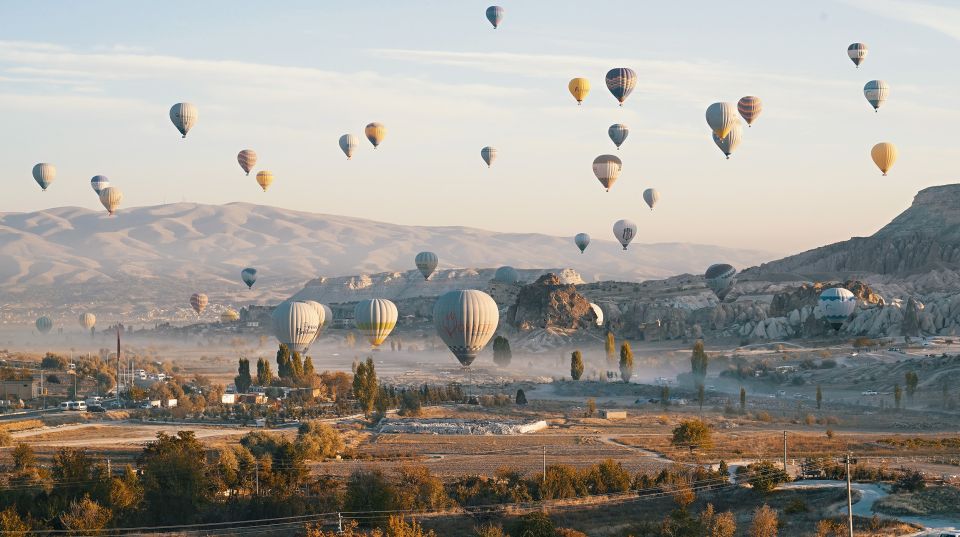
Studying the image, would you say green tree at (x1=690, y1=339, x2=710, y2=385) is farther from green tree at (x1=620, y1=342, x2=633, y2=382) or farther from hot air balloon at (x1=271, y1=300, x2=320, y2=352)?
hot air balloon at (x1=271, y1=300, x2=320, y2=352)

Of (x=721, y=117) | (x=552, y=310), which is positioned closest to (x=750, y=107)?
(x=721, y=117)

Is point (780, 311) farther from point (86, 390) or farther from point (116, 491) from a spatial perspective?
point (116, 491)

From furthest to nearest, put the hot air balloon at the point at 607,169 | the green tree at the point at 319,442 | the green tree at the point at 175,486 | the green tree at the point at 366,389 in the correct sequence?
the hot air balloon at the point at 607,169 → the green tree at the point at 366,389 → the green tree at the point at 319,442 → the green tree at the point at 175,486

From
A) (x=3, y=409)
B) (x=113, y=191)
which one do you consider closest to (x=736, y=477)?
(x=3, y=409)

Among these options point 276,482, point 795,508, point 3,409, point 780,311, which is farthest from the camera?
point 780,311

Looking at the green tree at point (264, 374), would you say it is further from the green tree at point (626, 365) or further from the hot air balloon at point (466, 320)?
the green tree at point (626, 365)

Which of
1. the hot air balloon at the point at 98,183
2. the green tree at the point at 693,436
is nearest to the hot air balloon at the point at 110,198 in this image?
the hot air balloon at the point at 98,183

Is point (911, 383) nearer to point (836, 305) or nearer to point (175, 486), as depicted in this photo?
point (836, 305)
